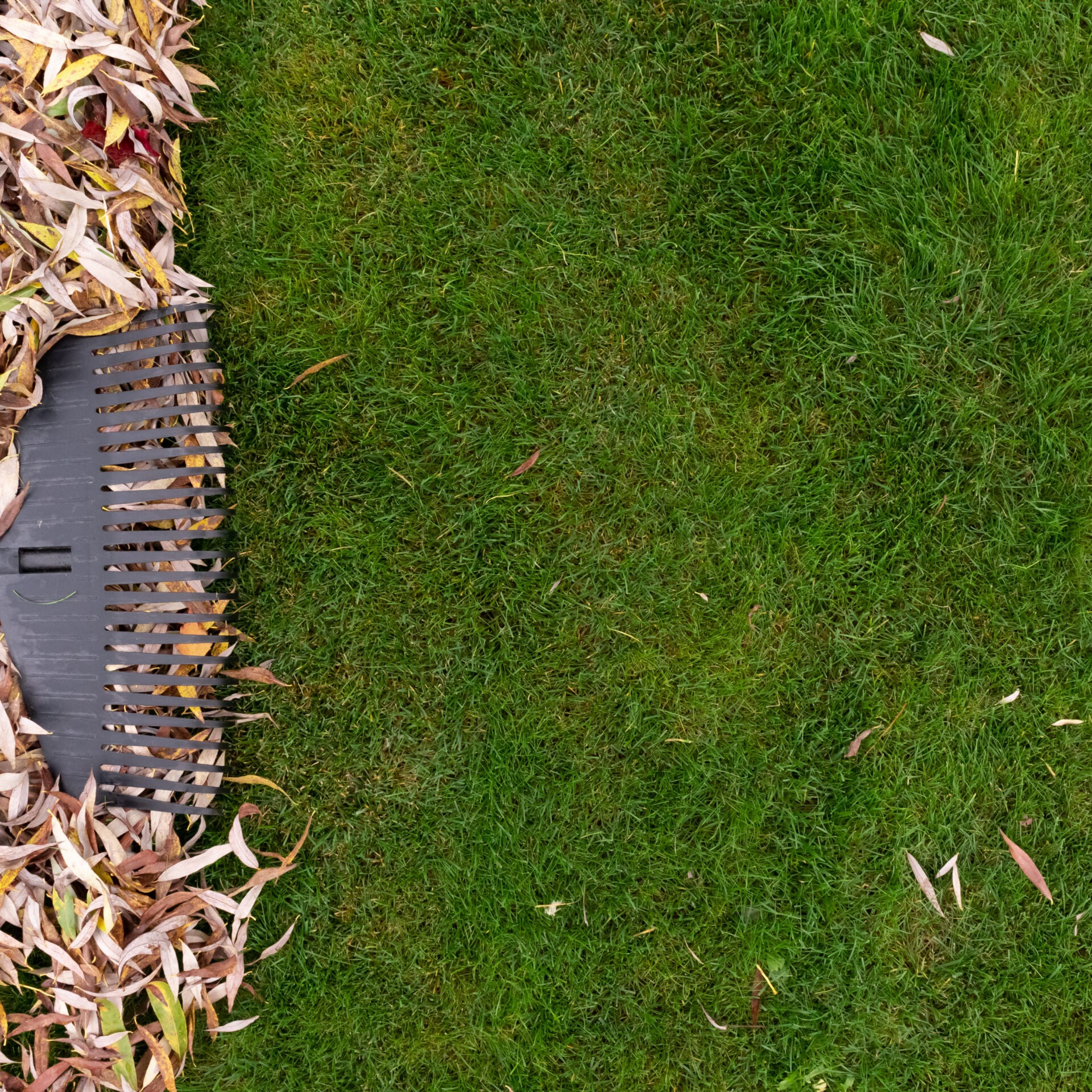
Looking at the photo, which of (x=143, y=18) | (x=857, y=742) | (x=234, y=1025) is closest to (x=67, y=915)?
(x=234, y=1025)

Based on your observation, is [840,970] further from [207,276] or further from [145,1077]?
[207,276]

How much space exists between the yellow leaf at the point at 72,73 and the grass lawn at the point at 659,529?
13.8 inches

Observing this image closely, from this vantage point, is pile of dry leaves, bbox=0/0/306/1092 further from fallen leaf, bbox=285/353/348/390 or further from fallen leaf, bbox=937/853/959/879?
fallen leaf, bbox=937/853/959/879

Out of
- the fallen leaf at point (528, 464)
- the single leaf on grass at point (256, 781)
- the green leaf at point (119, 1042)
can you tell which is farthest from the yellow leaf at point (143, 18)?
the green leaf at point (119, 1042)

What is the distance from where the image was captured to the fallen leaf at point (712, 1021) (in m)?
2.35

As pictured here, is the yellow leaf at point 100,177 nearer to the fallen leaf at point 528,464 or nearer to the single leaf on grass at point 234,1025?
the fallen leaf at point 528,464

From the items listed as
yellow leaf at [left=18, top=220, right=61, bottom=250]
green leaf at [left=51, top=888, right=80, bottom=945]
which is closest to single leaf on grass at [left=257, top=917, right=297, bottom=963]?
green leaf at [left=51, top=888, right=80, bottom=945]

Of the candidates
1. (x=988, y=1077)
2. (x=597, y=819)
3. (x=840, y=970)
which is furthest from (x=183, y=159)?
(x=988, y=1077)

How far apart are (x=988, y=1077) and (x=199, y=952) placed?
261cm

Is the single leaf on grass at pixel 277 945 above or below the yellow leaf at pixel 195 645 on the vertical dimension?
below

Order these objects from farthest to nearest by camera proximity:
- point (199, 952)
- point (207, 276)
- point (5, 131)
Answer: point (207, 276), point (199, 952), point (5, 131)

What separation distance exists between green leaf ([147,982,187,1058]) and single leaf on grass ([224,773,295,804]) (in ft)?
2.07

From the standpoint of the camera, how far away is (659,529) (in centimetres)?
243

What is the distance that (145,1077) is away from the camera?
2.31 meters
